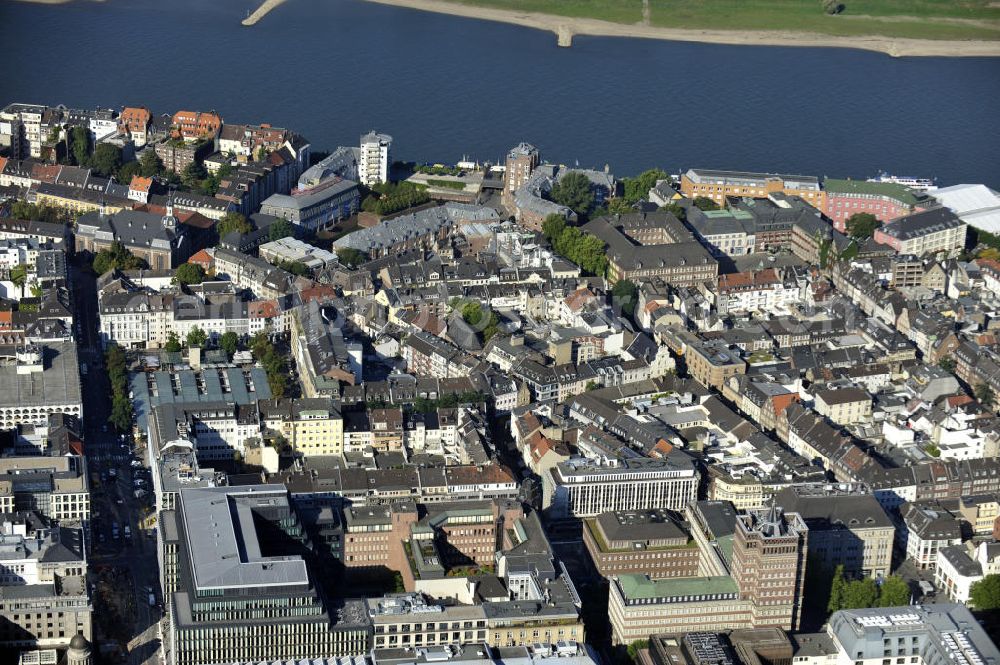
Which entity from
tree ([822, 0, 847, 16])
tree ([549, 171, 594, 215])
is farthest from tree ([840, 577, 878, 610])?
tree ([822, 0, 847, 16])

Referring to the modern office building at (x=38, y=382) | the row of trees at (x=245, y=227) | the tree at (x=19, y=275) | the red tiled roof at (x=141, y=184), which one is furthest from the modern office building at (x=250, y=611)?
the red tiled roof at (x=141, y=184)

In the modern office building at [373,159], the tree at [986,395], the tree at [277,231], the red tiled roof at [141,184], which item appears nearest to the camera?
the tree at [986,395]

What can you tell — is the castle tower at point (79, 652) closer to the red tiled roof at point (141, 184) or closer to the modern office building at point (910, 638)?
the modern office building at point (910, 638)

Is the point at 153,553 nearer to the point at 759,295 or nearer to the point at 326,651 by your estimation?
the point at 326,651

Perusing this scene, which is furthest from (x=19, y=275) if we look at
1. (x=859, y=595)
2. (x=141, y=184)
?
(x=859, y=595)

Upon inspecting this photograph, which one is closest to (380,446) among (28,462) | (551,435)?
(551,435)
